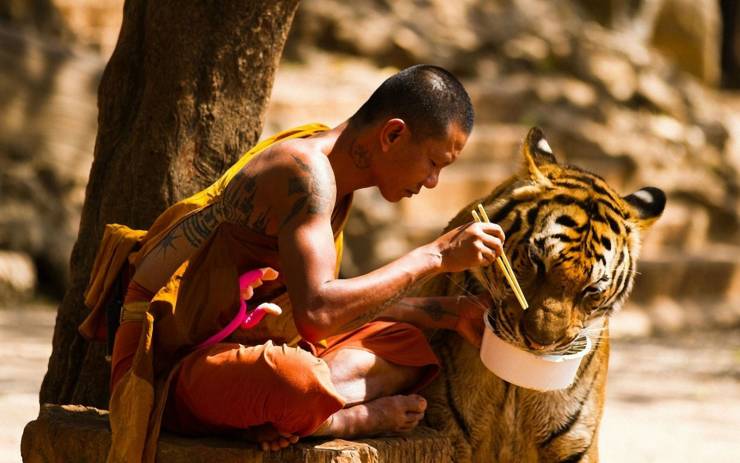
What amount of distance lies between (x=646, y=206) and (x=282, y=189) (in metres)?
1.49

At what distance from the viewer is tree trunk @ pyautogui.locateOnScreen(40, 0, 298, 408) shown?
4.96m

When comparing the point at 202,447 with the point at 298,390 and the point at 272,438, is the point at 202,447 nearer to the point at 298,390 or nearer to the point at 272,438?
the point at 272,438

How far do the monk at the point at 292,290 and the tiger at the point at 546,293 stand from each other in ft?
1.01

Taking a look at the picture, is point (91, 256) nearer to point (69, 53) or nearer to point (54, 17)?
point (69, 53)

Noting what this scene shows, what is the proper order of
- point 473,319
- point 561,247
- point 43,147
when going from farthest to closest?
point 43,147, point 473,319, point 561,247

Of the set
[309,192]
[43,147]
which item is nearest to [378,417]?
[309,192]

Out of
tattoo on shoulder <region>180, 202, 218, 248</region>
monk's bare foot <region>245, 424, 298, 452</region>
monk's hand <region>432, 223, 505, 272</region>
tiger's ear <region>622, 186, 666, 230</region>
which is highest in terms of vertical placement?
tiger's ear <region>622, 186, 666, 230</region>

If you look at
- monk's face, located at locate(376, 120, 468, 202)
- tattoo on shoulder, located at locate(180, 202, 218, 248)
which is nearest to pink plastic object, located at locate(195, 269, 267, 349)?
tattoo on shoulder, located at locate(180, 202, 218, 248)

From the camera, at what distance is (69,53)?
10.8 metres

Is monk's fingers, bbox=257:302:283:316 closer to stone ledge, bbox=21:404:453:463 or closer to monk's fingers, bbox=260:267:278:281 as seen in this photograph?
monk's fingers, bbox=260:267:278:281

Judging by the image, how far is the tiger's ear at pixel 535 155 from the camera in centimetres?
449

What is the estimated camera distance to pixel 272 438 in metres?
3.74

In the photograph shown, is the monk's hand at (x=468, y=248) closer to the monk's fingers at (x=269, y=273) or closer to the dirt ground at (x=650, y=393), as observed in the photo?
the monk's fingers at (x=269, y=273)

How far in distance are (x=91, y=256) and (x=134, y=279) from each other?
3.30 ft
